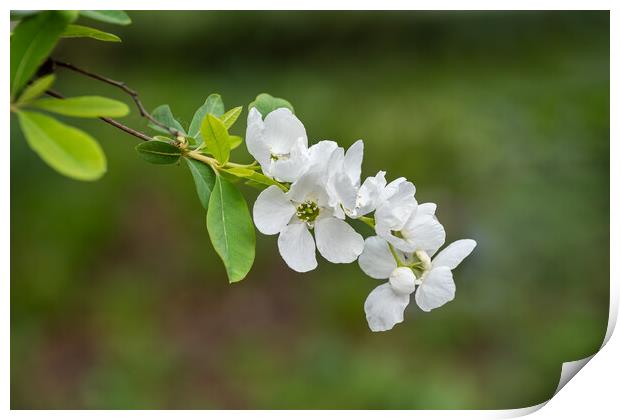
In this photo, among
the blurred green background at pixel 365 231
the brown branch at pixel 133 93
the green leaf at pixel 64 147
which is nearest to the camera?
the green leaf at pixel 64 147

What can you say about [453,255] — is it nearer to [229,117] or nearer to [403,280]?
[403,280]

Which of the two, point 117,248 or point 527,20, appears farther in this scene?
point 527,20

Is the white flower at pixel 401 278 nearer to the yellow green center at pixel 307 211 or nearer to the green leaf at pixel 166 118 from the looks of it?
the yellow green center at pixel 307 211

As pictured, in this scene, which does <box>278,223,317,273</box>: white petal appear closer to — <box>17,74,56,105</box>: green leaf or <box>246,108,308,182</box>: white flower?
→ <box>246,108,308,182</box>: white flower

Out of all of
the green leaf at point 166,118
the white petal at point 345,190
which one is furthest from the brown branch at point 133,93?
the white petal at point 345,190

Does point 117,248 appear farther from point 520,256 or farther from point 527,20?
point 527,20

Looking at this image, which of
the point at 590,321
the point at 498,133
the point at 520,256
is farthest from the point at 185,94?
the point at 590,321

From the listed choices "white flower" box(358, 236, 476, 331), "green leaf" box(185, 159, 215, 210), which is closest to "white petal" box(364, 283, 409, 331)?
"white flower" box(358, 236, 476, 331)
